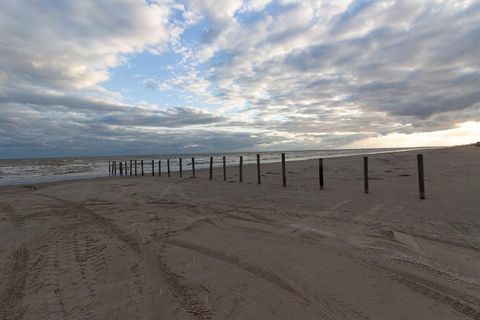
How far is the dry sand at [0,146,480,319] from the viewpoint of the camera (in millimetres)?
3299

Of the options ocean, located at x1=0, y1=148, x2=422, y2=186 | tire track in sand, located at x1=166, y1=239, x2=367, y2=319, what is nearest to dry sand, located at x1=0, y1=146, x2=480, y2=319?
tire track in sand, located at x1=166, y1=239, x2=367, y2=319

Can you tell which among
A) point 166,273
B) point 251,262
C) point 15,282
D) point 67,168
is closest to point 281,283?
point 251,262

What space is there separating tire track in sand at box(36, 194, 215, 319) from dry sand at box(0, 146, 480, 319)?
2cm

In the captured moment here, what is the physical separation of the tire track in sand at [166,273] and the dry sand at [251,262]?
0.07ft

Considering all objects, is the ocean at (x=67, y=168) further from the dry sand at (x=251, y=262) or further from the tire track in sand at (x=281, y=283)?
the tire track in sand at (x=281, y=283)

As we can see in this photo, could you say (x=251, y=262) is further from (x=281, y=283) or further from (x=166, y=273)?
(x=166, y=273)

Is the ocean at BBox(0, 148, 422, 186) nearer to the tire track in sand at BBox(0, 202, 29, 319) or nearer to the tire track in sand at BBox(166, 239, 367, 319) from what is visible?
the tire track in sand at BBox(0, 202, 29, 319)

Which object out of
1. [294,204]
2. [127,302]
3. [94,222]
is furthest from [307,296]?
[94,222]

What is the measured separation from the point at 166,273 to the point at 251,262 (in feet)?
4.08

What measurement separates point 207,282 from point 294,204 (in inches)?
214

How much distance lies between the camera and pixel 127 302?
3.49 m

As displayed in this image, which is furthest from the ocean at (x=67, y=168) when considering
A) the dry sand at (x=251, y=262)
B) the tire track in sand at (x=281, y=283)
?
the tire track in sand at (x=281, y=283)

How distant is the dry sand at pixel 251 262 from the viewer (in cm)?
330

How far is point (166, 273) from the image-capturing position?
4.23 m
